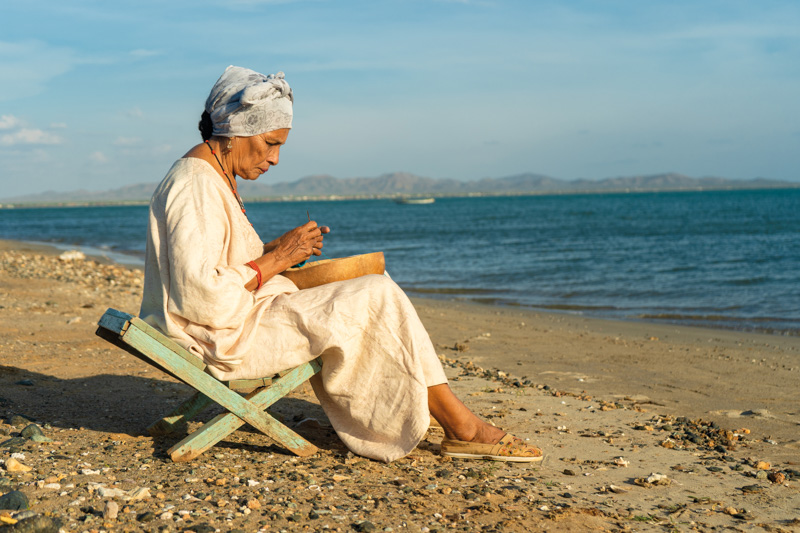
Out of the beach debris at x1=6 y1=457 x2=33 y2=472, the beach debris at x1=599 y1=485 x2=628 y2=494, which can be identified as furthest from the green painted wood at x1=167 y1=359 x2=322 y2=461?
the beach debris at x1=599 y1=485 x2=628 y2=494

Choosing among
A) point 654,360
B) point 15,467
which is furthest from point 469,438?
point 654,360

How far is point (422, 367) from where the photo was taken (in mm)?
3682

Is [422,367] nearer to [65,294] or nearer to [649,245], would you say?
[65,294]

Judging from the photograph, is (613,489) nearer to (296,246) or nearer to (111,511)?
(296,246)

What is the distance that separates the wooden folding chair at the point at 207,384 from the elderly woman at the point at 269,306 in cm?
8

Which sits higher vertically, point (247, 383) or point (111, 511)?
point (247, 383)

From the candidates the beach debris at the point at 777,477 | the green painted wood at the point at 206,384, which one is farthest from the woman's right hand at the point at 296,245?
the beach debris at the point at 777,477

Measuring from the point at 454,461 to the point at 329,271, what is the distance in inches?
51.5

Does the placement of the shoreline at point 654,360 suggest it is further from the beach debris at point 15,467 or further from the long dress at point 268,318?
the beach debris at point 15,467

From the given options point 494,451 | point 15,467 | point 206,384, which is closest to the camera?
point 15,467

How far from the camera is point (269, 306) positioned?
11.9 ft

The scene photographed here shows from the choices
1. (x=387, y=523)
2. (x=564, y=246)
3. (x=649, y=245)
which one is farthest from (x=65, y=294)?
(x=649, y=245)

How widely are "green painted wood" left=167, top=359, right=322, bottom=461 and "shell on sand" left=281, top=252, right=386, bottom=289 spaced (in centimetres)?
49

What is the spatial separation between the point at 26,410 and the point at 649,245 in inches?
1066
